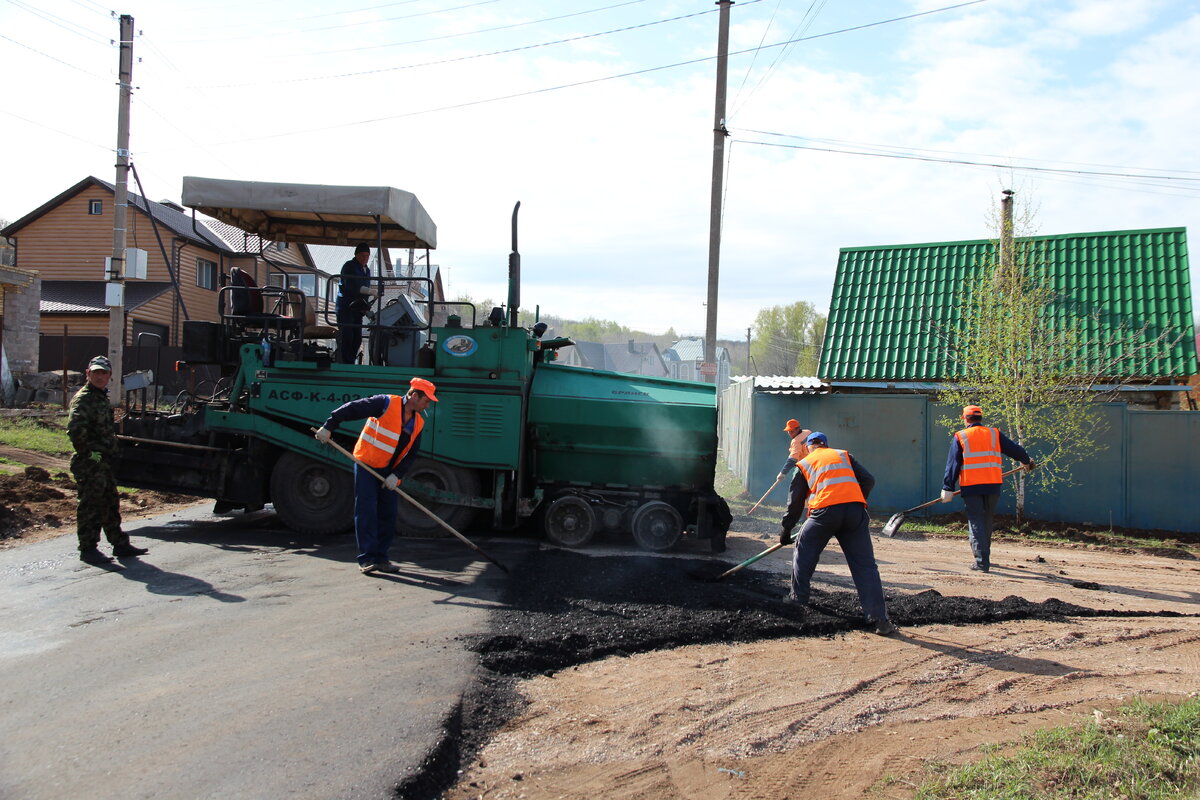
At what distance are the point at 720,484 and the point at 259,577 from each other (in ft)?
34.8

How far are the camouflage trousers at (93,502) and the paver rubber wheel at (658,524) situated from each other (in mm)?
4662

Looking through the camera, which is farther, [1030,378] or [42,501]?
[1030,378]

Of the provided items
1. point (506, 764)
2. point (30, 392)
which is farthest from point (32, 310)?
point (506, 764)

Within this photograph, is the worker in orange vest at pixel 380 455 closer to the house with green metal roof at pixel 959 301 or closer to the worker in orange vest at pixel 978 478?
the worker in orange vest at pixel 978 478

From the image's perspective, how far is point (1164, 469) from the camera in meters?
11.6

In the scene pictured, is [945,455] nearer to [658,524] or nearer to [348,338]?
[658,524]

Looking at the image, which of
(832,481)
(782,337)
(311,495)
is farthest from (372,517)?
(782,337)

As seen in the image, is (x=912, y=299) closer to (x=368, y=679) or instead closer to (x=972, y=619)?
(x=972, y=619)

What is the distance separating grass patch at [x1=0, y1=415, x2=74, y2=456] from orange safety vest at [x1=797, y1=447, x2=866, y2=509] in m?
11.4

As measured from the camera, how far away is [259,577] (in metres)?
6.79

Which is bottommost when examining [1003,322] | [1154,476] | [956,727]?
[956,727]

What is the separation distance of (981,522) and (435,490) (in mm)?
5446

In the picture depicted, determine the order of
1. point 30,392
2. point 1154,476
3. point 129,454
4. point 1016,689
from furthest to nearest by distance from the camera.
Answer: point 30,392, point 1154,476, point 129,454, point 1016,689

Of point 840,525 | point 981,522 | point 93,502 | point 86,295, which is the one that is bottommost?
point 981,522
